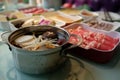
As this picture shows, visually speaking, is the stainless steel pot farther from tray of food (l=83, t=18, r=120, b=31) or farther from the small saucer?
tray of food (l=83, t=18, r=120, b=31)

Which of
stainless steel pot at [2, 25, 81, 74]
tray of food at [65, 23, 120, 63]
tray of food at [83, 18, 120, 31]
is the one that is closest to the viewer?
stainless steel pot at [2, 25, 81, 74]

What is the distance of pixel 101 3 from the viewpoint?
4.58 ft

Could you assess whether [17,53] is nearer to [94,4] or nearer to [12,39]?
[12,39]

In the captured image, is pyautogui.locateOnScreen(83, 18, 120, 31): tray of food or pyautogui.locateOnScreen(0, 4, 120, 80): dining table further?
pyautogui.locateOnScreen(83, 18, 120, 31): tray of food

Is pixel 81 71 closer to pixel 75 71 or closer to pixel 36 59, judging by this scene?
pixel 75 71

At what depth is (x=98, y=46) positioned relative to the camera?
1.88ft

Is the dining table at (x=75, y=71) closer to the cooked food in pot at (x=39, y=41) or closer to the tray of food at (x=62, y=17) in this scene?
the cooked food in pot at (x=39, y=41)

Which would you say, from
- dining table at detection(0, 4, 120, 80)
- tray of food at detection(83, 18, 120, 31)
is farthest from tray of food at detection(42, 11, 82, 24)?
dining table at detection(0, 4, 120, 80)

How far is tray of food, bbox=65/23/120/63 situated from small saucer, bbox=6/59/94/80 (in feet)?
0.17

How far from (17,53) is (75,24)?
1.18 ft

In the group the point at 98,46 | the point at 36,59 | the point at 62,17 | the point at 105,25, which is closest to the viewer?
the point at 36,59

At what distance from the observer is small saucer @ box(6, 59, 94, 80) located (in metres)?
0.51

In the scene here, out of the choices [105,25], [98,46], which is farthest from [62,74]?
[105,25]

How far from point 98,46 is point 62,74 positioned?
152 millimetres
